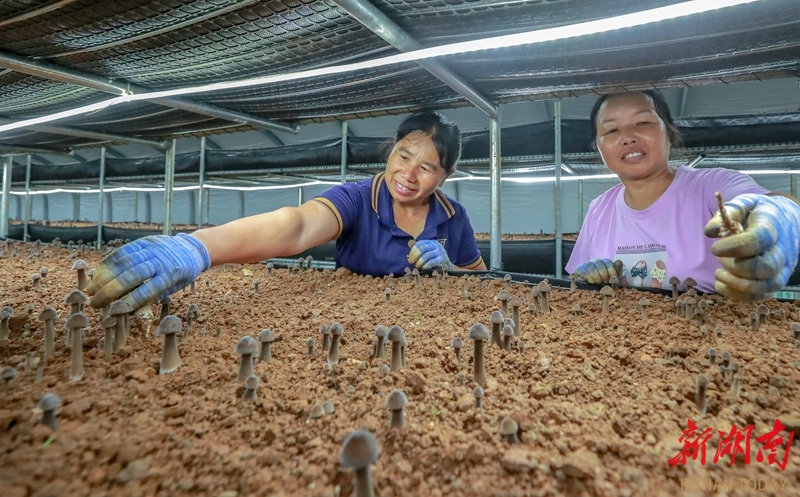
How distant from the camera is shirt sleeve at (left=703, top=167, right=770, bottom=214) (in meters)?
2.06

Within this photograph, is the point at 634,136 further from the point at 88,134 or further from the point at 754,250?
the point at 88,134

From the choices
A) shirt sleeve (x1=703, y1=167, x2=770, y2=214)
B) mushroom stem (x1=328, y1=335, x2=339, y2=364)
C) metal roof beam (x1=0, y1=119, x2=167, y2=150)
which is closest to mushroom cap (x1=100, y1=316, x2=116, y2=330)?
mushroom stem (x1=328, y1=335, x2=339, y2=364)

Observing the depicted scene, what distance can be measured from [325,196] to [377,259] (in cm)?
61

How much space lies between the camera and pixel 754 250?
123cm

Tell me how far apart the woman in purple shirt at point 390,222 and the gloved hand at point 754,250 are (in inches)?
67.8

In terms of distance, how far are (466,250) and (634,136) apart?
63.1 inches

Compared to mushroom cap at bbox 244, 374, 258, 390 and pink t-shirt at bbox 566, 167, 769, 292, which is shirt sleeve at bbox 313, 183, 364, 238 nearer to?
pink t-shirt at bbox 566, 167, 769, 292

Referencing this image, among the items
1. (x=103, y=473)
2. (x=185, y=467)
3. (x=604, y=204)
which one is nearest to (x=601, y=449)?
(x=185, y=467)

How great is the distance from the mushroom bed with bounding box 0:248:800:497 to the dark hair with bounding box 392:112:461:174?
Result: 68.3 inches

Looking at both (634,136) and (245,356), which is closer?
(245,356)

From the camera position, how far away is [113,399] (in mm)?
839

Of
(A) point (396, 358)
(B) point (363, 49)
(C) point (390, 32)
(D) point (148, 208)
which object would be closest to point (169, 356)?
(A) point (396, 358)

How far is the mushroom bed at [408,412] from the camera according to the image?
629 millimetres

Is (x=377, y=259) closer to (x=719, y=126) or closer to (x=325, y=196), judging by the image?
(x=325, y=196)
